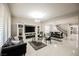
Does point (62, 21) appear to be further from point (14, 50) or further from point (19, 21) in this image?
point (14, 50)

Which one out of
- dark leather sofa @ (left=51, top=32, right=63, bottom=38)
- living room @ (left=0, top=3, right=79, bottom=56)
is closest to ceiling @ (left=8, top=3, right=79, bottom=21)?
living room @ (left=0, top=3, right=79, bottom=56)

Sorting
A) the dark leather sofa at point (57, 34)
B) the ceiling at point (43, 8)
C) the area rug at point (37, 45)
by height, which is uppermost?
the ceiling at point (43, 8)

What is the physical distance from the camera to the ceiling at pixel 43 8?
6.16ft

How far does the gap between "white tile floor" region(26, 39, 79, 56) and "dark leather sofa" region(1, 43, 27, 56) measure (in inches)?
5.2

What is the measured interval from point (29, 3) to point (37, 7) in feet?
0.74

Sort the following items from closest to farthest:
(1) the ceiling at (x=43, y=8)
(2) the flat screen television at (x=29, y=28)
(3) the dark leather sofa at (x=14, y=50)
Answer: (3) the dark leather sofa at (x=14, y=50) < (1) the ceiling at (x=43, y=8) < (2) the flat screen television at (x=29, y=28)

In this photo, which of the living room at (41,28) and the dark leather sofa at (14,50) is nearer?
the dark leather sofa at (14,50)

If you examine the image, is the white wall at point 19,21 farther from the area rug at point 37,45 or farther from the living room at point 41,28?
the area rug at point 37,45

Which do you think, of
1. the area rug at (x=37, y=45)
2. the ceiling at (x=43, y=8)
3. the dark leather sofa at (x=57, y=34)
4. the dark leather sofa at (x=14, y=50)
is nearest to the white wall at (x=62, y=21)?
the ceiling at (x=43, y=8)

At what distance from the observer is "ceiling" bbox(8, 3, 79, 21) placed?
1.88 meters

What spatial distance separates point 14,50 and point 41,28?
2.93 feet

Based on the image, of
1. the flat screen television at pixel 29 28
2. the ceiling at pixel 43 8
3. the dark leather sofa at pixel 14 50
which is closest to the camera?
the dark leather sofa at pixel 14 50

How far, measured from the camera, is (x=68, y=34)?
1.99 metres

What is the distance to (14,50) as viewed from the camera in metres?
1.80
